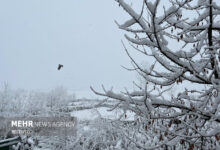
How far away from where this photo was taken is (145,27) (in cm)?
212

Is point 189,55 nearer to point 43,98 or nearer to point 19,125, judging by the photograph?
point 19,125

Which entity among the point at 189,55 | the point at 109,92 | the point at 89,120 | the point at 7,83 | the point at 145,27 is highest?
the point at 7,83

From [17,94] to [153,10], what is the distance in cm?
2292

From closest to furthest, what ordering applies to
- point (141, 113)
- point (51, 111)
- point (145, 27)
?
point (145, 27) → point (141, 113) → point (51, 111)

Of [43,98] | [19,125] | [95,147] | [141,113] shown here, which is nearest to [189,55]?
[141,113]

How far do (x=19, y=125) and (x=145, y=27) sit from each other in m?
13.0

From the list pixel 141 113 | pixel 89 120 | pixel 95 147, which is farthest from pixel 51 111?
pixel 141 113

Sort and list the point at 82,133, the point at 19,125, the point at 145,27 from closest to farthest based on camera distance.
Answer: the point at 145,27
the point at 82,133
the point at 19,125

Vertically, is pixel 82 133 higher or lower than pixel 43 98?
lower

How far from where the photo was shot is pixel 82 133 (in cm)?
889

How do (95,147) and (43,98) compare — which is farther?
(43,98)

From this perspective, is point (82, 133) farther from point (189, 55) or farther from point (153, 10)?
point (153, 10)

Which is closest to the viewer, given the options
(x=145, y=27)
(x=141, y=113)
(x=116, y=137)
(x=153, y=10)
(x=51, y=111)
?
(x=153, y=10)

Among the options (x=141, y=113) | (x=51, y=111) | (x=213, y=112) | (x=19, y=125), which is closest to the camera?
(x=213, y=112)
